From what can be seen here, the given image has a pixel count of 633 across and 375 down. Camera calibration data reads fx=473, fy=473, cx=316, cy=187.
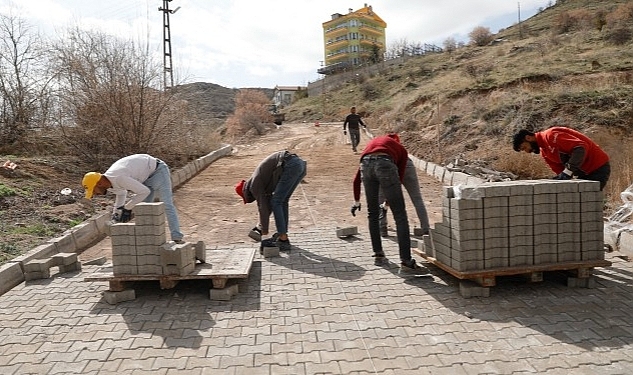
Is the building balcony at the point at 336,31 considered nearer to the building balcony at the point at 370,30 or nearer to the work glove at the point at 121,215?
the building balcony at the point at 370,30

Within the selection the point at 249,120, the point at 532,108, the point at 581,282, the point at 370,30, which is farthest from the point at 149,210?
the point at 370,30

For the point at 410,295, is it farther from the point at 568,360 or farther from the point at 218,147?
the point at 218,147

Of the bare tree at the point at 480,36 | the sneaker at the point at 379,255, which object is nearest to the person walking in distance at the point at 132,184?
the sneaker at the point at 379,255

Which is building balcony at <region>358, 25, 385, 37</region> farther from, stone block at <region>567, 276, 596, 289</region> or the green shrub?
stone block at <region>567, 276, 596, 289</region>

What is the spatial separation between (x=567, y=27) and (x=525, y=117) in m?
27.5

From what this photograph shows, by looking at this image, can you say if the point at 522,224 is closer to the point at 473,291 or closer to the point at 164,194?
the point at 473,291

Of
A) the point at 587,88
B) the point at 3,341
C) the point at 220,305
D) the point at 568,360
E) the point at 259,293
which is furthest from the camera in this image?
the point at 587,88

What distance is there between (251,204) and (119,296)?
536cm

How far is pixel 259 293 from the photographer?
450 cm

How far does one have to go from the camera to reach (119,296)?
4.32 metres

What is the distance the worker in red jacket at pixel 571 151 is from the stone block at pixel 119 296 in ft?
13.2

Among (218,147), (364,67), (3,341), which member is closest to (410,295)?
(3,341)

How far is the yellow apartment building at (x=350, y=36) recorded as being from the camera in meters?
80.1

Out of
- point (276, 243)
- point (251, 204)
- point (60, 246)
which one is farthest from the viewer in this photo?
point (251, 204)
